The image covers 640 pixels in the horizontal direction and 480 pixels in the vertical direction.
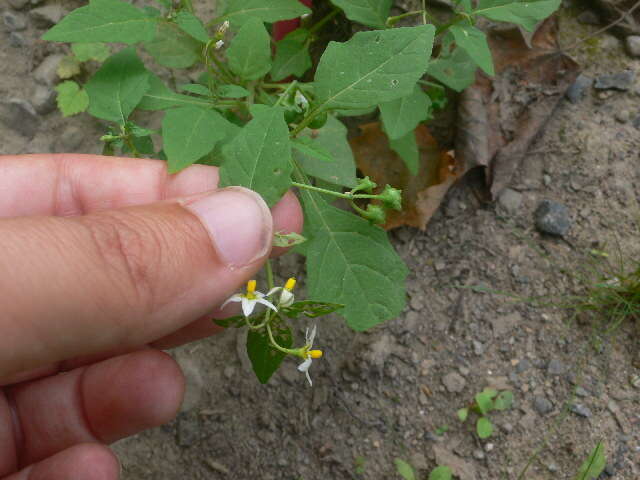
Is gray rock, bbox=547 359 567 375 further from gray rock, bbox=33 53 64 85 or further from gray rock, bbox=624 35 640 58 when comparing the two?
gray rock, bbox=33 53 64 85

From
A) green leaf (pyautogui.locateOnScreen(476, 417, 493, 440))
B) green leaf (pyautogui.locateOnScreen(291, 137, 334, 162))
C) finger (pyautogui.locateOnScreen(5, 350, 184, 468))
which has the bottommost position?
green leaf (pyautogui.locateOnScreen(476, 417, 493, 440))

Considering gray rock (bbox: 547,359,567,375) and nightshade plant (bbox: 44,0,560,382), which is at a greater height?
nightshade plant (bbox: 44,0,560,382)

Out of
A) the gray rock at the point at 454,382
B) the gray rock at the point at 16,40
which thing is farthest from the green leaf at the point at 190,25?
the gray rock at the point at 454,382

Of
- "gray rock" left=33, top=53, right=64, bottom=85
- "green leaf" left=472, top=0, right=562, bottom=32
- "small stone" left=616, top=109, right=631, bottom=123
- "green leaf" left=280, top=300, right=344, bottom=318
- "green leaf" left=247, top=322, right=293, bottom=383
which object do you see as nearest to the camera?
"green leaf" left=280, top=300, right=344, bottom=318

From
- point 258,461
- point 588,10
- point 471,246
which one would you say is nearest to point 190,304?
point 258,461

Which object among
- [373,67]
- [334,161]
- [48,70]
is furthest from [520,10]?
[48,70]

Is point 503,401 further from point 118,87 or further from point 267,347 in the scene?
point 118,87

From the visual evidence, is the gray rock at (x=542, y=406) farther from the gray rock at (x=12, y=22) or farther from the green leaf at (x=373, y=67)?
the gray rock at (x=12, y=22)

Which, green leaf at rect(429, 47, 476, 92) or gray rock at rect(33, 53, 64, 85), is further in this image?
gray rock at rect(33, 53, 64, 85)

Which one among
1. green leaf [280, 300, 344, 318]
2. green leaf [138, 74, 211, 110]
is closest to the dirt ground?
green leaf [138, 74, 211, 110]
